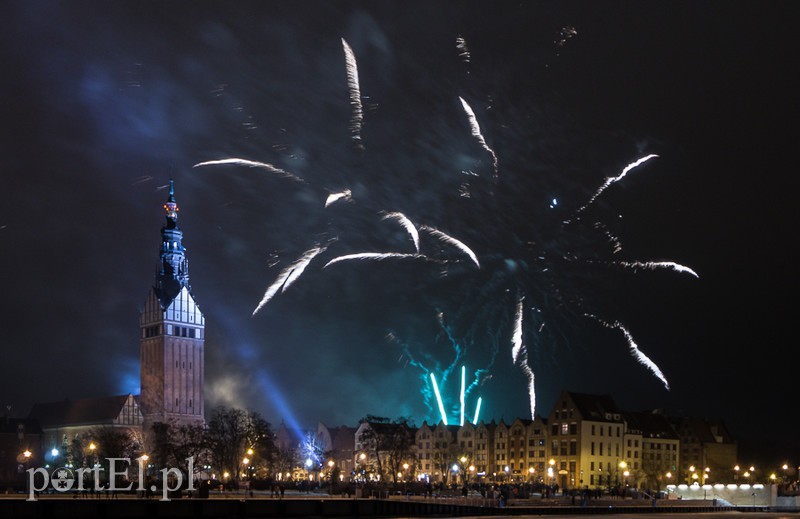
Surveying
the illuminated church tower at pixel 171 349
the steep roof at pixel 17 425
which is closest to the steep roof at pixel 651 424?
the illuminated church tower at pixel 171 349

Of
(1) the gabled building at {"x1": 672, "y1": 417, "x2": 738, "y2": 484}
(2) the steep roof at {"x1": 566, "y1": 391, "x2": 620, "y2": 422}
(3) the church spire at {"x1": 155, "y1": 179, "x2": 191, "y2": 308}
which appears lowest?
(1) the gabled building at {"x1": 672, "y1": 417, "x2": 738, "y2": 484}

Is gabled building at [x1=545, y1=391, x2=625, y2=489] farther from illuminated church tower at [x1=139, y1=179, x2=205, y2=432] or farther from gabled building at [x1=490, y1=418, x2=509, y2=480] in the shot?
illuminated church tower at [x1=139, y1=179, x2=205, y2=432]

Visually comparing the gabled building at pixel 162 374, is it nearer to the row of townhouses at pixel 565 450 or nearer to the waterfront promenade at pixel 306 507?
the row of townhouses at pixel 565 450

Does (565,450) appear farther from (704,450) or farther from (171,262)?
(171,262)

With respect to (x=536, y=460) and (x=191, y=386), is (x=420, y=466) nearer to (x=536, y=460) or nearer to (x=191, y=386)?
(x=536, y=460)

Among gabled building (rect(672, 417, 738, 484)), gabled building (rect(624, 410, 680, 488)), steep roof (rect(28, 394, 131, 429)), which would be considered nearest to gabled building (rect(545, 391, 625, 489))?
gabled building (rect(624, 410, 680, 488))

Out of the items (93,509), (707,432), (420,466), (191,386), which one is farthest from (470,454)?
(93,509)

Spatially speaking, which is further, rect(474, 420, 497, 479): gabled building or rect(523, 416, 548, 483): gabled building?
rect(474, 420, 497, 479): gabled building
